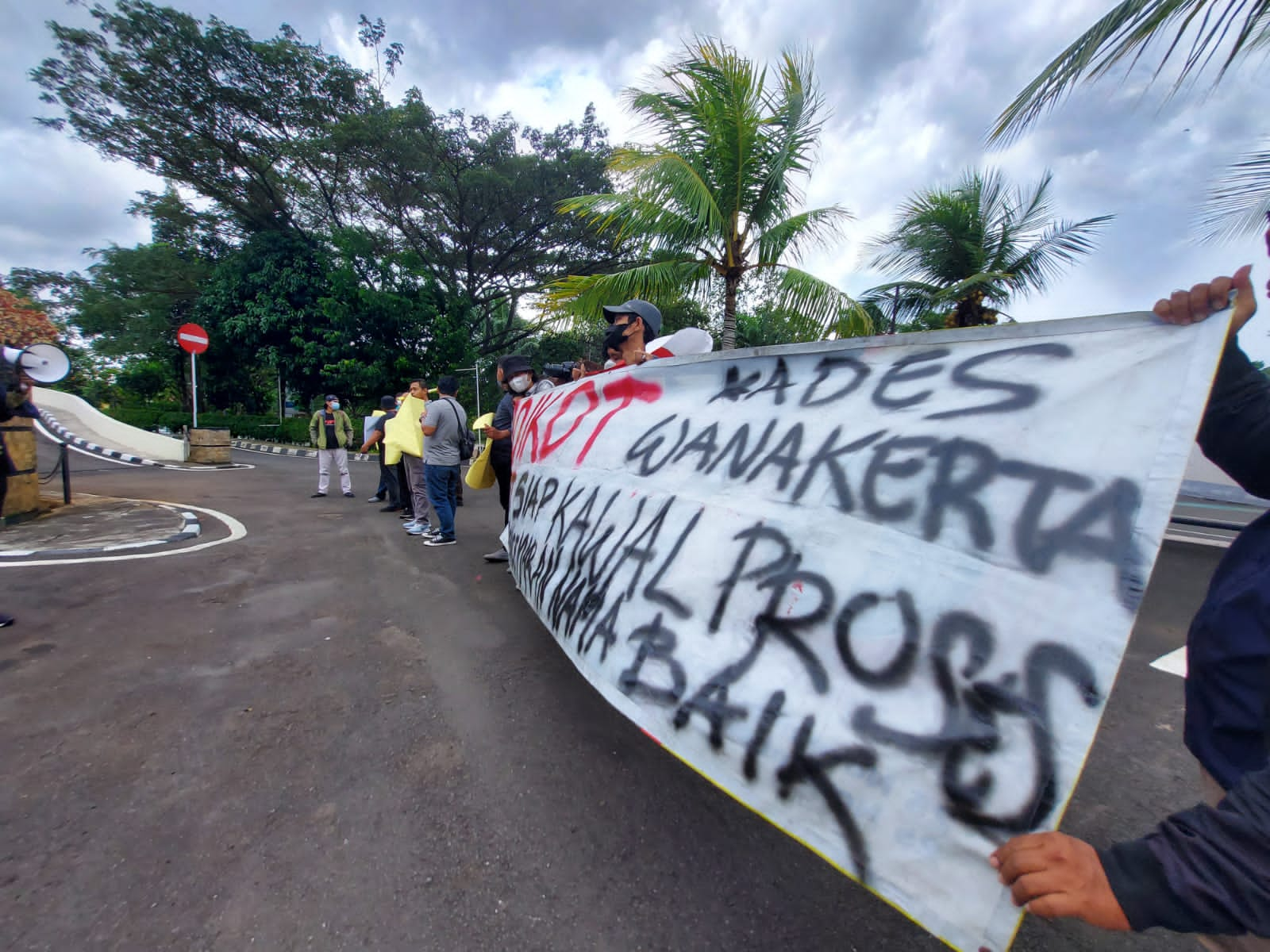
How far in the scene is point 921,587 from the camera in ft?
3.91

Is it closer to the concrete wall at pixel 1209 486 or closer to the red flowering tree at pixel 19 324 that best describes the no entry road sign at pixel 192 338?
the red flowering tree at pixel 19 324

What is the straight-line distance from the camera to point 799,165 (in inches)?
336

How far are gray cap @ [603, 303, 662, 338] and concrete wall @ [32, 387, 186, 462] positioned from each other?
1422 cm

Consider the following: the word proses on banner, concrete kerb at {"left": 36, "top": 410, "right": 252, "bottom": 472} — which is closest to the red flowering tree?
concrete kerb at {"left": 36, "top": 410, "right": 252, "bottom": 472}

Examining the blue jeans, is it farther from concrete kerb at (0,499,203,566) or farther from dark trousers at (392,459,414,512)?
concrete kerb at (0,499,203,566)

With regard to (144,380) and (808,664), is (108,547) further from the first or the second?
(144,380)

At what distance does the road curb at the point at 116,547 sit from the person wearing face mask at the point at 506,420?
3057 mm

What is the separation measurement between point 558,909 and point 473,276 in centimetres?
2460

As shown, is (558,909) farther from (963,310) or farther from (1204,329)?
(963,310)

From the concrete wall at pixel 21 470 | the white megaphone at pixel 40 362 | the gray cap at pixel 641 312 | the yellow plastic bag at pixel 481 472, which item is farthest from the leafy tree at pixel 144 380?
the gray cap at pixel 641 312

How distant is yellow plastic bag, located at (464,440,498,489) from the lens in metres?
5.02

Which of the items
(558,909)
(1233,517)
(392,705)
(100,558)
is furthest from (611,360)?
(1233,517)

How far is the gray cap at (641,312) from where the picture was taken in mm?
3711

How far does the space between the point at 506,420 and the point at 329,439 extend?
498 cm
